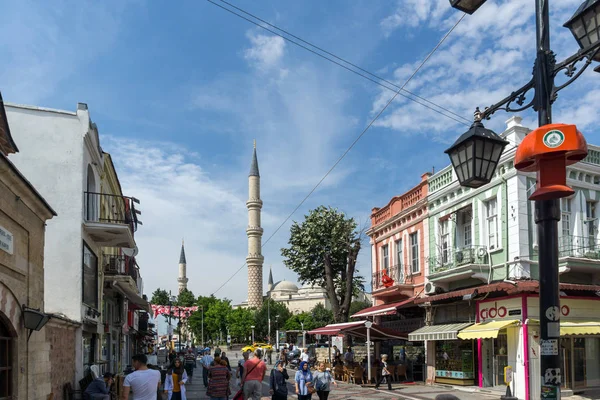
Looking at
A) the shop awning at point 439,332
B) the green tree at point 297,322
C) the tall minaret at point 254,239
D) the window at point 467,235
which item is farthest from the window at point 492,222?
the tall minaret at point 254,239

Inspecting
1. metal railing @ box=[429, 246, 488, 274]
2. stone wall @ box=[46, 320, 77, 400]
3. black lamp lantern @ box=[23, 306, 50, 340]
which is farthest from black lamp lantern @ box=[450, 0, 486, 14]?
metal railing @ box=[429, 246, 488, 274]

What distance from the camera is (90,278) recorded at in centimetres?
1986

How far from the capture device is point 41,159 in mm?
17469

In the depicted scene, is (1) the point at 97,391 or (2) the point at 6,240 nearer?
(2) the point at 6,240

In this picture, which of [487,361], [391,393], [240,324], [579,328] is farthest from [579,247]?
[240,324]

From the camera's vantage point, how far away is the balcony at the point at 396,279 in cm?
2758

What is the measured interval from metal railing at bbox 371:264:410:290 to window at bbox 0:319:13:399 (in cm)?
1999

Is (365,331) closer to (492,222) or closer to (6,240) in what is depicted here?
(492,222)

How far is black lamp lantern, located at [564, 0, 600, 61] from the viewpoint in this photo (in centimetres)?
586

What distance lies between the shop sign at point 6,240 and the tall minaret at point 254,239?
3380 inches

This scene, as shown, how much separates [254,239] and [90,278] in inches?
3065

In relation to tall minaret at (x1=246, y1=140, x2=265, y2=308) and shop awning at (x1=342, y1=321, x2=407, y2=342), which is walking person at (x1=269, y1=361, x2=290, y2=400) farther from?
tall minaret at (x1=246, y1=140, x2=265, y2=308)

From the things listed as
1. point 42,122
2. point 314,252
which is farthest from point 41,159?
point 314,252

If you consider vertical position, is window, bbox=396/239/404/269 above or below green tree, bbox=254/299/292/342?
above
